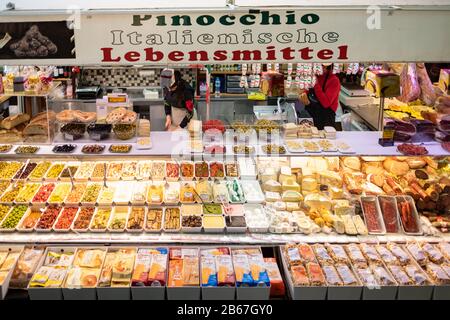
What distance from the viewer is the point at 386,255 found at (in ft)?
18.8

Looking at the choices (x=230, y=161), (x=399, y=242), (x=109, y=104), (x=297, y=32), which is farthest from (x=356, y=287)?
(x=109, y=104)

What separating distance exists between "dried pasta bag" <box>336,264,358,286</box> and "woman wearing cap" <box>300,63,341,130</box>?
5.16 m

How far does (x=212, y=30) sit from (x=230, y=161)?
2.40m

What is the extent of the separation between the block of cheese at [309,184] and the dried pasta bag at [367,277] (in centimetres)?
129

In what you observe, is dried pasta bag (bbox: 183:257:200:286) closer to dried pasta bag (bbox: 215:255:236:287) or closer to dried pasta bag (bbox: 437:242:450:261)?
dried pasta bag (bbox: 215:255:236:287)

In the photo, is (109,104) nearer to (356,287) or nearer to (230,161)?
(230,161)

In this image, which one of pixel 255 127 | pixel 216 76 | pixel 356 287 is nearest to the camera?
pixel 356 287

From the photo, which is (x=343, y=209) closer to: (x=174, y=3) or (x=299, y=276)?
(x=299, y=276)

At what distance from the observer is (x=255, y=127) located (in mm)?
6566

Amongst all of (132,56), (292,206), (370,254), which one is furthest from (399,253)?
(132,56)

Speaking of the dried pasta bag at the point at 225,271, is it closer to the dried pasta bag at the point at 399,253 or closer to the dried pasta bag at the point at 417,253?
the dried pasta bag at the point at 399,253

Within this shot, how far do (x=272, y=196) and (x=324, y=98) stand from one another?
4.33 meters

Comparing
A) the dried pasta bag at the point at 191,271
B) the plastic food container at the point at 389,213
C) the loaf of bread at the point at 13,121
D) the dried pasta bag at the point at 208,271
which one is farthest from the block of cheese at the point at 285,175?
the loaf of bread at the point at 13,121

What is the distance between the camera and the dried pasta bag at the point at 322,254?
5.65 meters
